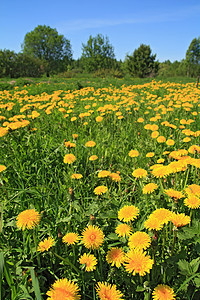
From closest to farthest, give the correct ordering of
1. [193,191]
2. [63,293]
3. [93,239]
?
[63,293] → [93,239] → [193,191]

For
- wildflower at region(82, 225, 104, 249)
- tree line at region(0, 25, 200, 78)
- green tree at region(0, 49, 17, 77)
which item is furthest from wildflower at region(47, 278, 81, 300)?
tree line at region(0, 25, 200, 78)

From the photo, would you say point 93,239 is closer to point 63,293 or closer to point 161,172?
point 63,293

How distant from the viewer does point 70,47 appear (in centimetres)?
4831

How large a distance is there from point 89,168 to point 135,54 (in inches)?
1500

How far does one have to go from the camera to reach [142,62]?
3434cm

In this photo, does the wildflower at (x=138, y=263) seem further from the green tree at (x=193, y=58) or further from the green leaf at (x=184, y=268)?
the green tree at (x=193, y=58)

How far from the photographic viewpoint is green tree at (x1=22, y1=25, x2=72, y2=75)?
43.3m

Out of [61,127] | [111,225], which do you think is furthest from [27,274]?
[61,127]

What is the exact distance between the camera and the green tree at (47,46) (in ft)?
142

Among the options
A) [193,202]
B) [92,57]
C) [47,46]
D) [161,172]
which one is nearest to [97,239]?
[193,202]

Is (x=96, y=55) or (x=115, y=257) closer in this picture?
(x=115, y=257)

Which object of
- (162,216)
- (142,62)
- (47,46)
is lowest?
(162,216)

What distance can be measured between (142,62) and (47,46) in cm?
2322

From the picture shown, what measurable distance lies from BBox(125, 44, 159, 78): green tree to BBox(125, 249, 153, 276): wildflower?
36.7m
